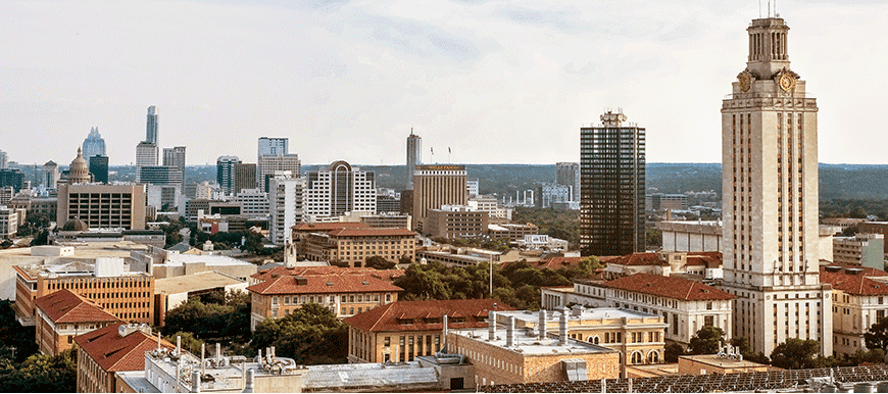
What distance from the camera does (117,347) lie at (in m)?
59.1

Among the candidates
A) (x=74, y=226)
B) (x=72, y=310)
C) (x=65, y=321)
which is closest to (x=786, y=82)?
(x=72, y=310)

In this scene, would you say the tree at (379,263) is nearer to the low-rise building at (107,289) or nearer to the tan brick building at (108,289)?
the tan brick building at (108,289)

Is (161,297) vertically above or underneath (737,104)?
underneath

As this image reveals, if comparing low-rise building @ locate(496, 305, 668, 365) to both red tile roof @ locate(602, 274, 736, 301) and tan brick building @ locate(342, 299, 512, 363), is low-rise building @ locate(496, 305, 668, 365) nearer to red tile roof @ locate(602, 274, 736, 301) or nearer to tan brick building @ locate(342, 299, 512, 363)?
tan brick building @ locate(342, 299, 512, 363)

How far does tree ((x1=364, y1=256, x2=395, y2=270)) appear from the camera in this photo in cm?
12800

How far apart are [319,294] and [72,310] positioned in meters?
16.9

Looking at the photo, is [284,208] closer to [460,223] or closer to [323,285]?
[460,223]

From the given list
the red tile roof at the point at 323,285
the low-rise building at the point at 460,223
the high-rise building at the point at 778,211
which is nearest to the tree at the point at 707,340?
the high-rise building at the point at 778,211

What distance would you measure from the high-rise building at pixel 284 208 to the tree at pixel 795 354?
122 m

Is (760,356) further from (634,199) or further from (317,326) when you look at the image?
(634,199)

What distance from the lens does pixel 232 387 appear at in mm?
43125

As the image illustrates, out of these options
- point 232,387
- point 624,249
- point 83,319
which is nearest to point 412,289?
point 83,319

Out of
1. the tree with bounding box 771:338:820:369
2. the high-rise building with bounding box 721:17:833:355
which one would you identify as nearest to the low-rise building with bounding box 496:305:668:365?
the tree with bounding box 771:338:820:369

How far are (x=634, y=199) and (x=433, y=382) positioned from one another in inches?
3690
